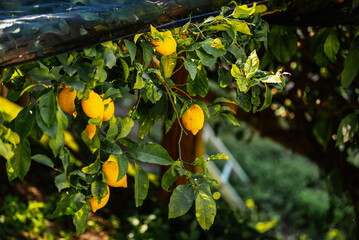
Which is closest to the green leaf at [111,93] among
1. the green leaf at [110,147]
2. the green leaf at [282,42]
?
the green leaf at [110,147]

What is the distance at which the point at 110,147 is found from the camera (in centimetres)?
98

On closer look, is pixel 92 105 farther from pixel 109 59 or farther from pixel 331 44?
pixel 331 44

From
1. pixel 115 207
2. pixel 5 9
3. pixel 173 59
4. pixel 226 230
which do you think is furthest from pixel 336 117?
pixel 5 9

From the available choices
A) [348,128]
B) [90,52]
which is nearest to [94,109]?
[90,52]

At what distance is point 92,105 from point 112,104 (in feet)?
0.31

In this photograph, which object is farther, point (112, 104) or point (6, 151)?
point (112, 104)

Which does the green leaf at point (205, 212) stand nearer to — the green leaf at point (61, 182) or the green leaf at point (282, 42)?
the green leaf at point (61, 182)

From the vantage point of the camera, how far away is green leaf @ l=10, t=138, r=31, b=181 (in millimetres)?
905

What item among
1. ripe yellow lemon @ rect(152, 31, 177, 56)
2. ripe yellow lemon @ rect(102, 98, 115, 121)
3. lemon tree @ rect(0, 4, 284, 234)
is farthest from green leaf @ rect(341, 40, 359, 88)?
ripe yellow lemon @ rect(102, 98, 115, 121)

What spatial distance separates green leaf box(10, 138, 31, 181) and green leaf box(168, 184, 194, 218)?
11.6 inches

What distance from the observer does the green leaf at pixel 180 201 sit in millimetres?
997

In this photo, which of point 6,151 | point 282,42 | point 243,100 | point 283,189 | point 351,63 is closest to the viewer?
point 6,151

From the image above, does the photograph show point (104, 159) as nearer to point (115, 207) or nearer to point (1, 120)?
point (1, 120)

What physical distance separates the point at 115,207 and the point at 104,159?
2.26 m
